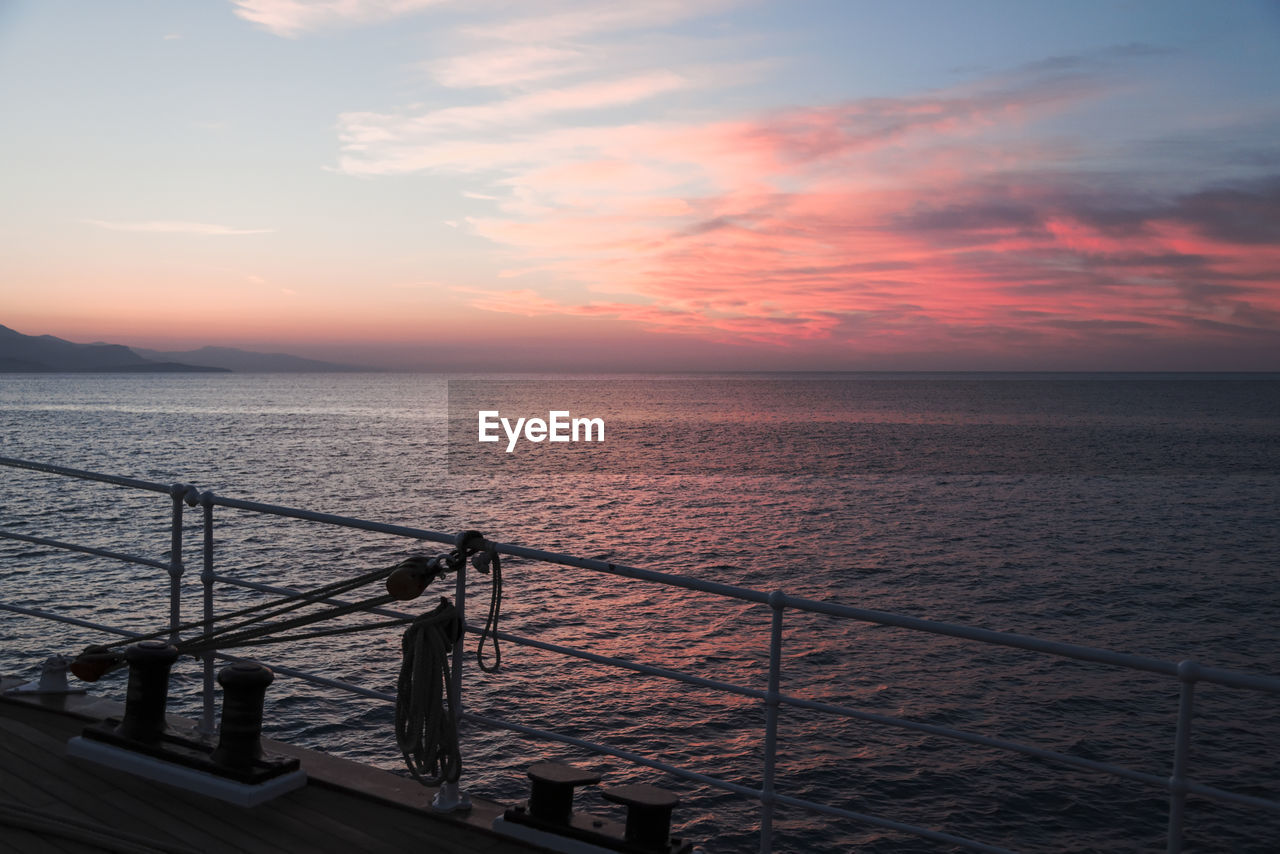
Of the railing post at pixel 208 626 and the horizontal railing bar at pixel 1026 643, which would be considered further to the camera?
the railing post at pixel 208 626

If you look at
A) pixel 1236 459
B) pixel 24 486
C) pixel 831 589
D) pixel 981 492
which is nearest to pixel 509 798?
pixel 831 589

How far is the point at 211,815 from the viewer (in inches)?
165

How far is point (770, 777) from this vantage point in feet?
13.4

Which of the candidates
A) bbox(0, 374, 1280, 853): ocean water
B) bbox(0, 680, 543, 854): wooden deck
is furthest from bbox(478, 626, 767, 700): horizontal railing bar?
bbox(0, 374, 1280, 853): ocean water

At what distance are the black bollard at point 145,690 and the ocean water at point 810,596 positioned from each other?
11469mm

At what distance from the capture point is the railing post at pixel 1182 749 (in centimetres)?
298

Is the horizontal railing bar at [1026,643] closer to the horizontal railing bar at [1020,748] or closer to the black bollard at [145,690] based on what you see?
the horizontal railing bar at [1020,748]

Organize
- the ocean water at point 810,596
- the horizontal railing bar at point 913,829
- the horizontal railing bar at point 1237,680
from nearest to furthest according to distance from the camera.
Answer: the horizontal railing bar at point 1237,680 < the horizontal railing bar at point 913,829 < the ocean water at point 810,596

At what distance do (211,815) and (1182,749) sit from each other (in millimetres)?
3981

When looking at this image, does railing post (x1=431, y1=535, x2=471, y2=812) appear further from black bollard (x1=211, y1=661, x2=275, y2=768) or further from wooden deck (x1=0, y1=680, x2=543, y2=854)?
black bollard (x1=211, y1=661, x2=275, y2=768)

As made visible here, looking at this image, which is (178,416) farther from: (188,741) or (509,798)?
(188,741)

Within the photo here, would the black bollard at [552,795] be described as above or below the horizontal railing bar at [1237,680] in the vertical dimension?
below

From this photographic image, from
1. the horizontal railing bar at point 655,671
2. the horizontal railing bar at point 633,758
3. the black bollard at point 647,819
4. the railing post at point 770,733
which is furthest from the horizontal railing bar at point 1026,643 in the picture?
the black bollard at point 647,819

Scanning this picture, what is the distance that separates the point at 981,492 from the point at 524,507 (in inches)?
1112
